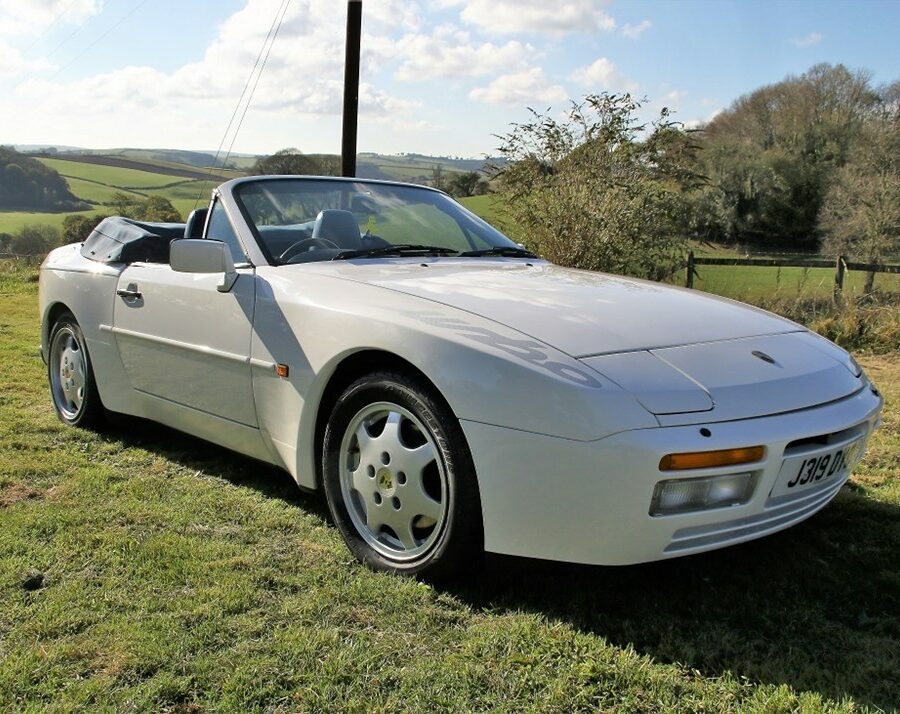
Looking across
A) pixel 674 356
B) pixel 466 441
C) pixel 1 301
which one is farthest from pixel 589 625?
pixel 1 301

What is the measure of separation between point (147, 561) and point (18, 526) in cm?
69

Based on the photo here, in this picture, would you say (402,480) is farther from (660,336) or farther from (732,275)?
(732,275)

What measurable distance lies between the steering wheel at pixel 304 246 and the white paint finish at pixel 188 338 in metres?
0.17

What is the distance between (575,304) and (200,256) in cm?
155

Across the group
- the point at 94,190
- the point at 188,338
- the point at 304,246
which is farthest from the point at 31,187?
the point at 304,246

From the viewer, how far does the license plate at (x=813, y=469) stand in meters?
2.36

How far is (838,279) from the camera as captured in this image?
1053cm

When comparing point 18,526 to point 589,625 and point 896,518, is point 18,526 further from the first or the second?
point 896,518

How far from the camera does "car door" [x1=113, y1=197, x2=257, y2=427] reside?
129 inches

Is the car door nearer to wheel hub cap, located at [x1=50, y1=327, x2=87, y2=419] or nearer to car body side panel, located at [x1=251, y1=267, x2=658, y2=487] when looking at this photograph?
car body side panel, located at [x1=251, y1=267, x2=658, y2=487]

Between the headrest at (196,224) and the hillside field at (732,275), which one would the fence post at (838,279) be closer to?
the hillside field at (732,275)

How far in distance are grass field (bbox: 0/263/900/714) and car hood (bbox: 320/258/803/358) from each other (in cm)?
77

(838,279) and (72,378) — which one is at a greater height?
(838,279)

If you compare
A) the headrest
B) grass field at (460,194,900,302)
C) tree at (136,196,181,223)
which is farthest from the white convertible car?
grass field at (460,194,900,302)
